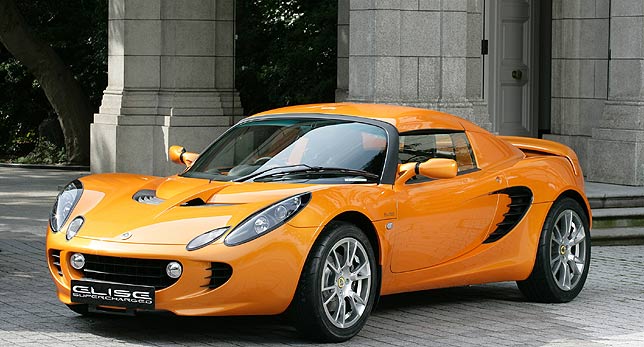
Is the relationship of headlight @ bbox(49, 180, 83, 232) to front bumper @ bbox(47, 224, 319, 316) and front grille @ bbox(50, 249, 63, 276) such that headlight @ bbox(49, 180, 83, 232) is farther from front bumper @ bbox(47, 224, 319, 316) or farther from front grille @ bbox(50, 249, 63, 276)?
front bumper @ bbox(47, 224, 319, 316)

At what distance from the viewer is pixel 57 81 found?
945 inches

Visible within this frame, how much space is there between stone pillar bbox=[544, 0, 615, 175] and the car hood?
8690mm

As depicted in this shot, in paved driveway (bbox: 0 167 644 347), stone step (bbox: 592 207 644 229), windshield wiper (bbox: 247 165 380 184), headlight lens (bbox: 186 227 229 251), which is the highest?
windshield wiper (bbox: 247 165 380 184)

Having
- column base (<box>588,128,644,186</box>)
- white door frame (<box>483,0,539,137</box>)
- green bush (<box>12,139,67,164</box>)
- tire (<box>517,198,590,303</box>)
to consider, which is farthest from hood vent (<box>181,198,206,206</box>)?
green bush (<box>12,139,67,164</box>)

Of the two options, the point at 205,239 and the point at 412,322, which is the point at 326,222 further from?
the point at 412,322

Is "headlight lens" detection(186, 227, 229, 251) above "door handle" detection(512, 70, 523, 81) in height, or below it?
below

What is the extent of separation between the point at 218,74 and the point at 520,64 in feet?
13.0

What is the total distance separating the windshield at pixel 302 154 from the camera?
28.4 ft

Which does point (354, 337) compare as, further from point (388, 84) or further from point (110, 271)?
point (388, 84)

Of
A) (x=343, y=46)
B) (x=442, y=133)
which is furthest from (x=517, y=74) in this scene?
(x=442, y=133)

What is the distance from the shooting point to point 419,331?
28.2ft

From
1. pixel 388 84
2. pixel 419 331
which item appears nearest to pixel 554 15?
pixel 388 84

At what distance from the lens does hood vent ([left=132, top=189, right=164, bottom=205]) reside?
843 cm

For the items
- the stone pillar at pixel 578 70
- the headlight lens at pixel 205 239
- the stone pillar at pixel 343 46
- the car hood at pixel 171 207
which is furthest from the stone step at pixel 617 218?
the headlight lens at pixel 205 239
